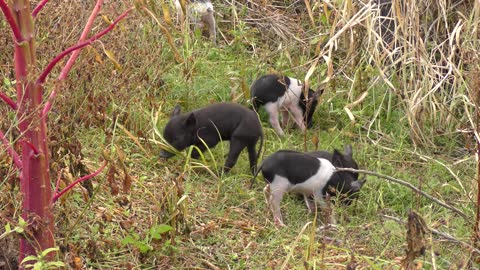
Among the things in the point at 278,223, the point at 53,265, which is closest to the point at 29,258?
the point at 53,265

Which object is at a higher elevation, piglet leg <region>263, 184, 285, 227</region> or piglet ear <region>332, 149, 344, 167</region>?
piglet ear <region>332, 149, 344, 167</region>

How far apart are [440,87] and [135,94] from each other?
2150 millimetres

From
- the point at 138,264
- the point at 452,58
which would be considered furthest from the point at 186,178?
the point at 452,58

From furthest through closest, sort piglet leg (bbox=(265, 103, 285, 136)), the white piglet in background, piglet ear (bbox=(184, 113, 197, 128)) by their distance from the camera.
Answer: the white piglet in background
piglet leg (bbox=(265, 103, 285, 136))
piglet ear (bbox=(184, 113, 197, 128))

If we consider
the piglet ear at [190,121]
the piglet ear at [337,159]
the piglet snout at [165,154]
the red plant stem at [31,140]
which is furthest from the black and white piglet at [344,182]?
the red plant stem at [31,140]

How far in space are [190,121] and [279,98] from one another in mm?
1073

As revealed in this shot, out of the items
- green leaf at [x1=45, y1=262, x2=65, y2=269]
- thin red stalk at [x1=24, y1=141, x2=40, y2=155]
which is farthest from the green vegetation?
thin red stalk at [x1=24, y1=141, x2=40, y2=155]

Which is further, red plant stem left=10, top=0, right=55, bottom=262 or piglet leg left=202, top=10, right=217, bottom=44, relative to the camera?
piglet leg left=202, top=10, right=217, bottom=44

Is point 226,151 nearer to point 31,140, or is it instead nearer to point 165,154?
point 165,154

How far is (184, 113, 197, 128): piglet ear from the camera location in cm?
576

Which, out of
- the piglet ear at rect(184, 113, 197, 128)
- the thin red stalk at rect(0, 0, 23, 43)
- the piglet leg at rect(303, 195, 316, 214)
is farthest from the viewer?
the piglet ear at rect(184, 113, 197, 128)

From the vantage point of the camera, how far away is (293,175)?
17.2 ft

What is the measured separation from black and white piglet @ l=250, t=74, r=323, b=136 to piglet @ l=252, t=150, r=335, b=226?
128 cm

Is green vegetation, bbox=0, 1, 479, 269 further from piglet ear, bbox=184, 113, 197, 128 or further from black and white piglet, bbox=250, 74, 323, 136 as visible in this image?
piglet ear, bbox=184, 113, 197, 128
